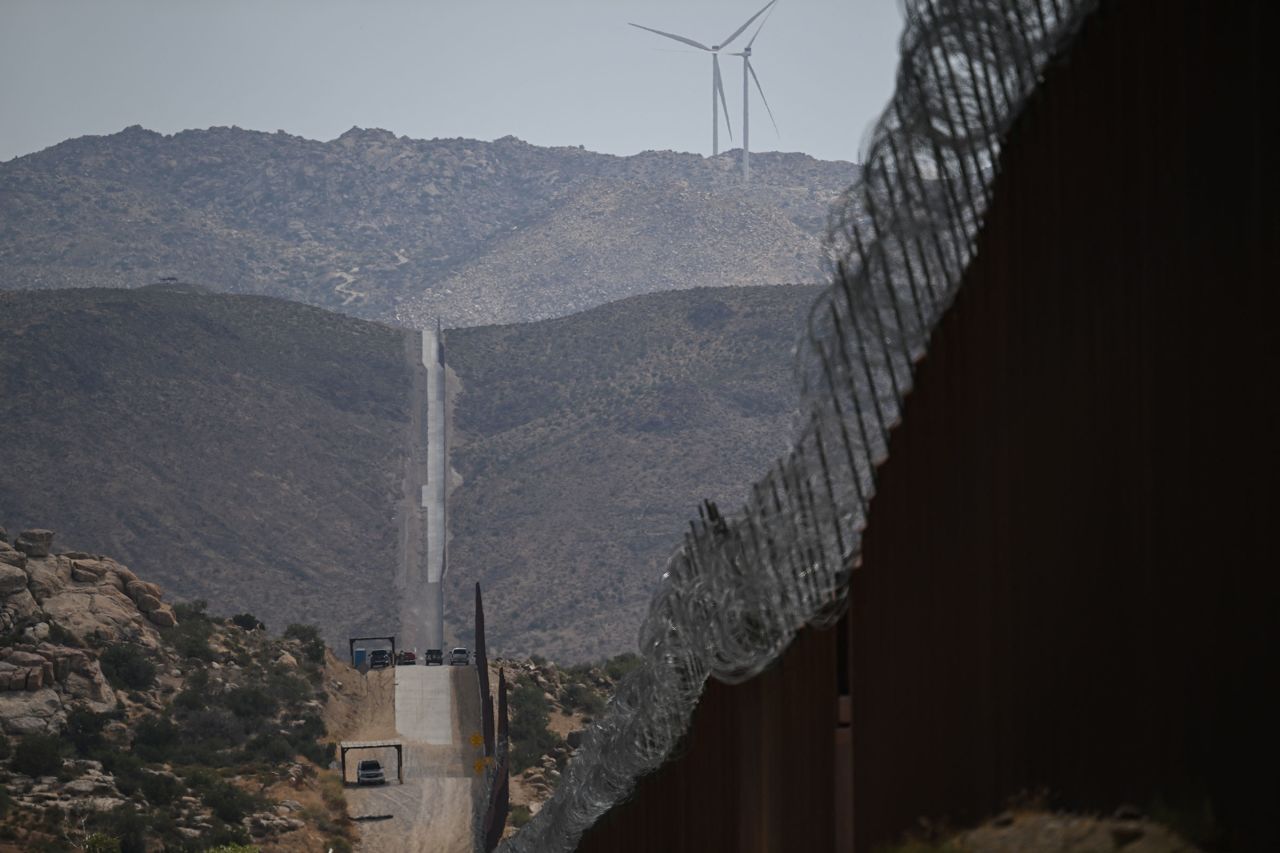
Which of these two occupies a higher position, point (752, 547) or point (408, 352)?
point (408, 352)

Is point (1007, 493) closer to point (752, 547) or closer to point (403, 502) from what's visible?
point (752, 547)

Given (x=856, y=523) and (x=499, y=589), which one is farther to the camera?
(x=499, y=589)

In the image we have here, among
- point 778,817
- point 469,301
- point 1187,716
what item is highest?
point 469,301

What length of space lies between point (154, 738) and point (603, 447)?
114ft

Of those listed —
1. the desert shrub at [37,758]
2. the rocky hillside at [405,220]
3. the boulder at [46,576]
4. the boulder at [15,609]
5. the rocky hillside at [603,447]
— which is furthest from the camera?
the rocky hillside at [405,220]

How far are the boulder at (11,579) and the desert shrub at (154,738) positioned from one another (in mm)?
5965

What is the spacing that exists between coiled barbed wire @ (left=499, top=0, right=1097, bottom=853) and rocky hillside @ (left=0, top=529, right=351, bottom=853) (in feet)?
103

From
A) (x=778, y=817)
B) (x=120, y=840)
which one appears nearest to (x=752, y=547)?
(x=778, y=817)

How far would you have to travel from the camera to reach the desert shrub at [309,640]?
174ft

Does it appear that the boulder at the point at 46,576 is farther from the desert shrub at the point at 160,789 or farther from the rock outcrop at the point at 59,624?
the desert shrub at the point at 160,789

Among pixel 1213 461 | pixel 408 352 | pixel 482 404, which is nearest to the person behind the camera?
pixel 1213 461

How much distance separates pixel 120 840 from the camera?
3359 cm

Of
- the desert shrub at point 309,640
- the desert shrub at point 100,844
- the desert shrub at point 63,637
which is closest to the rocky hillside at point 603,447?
the desert shrub at point 309,640

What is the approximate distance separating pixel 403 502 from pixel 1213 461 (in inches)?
2963
